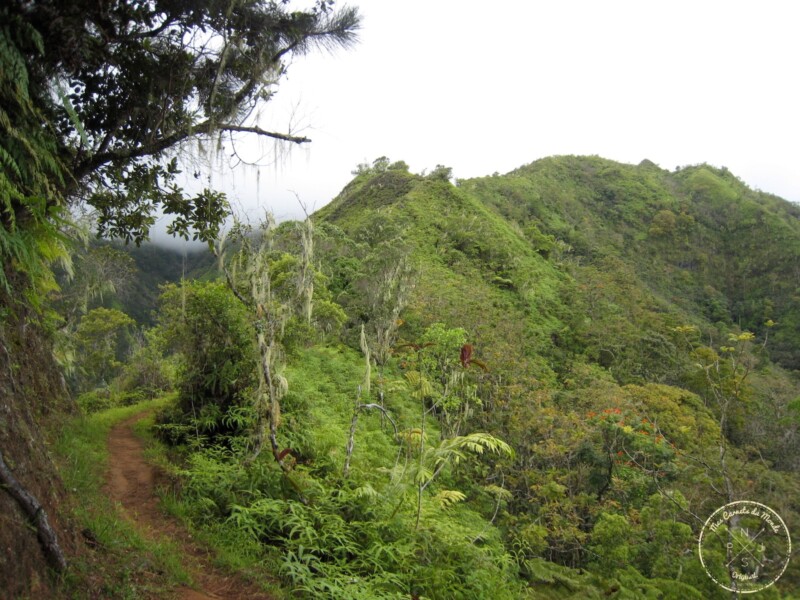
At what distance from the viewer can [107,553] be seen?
13.2 ft

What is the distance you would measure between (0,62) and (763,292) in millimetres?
52006

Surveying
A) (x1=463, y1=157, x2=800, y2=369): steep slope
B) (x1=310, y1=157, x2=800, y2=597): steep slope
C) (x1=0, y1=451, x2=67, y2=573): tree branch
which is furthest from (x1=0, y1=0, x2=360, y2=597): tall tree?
(x1=463, y1=157, x2=800, y2=369): steep slope

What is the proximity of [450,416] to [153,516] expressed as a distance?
9.18 m

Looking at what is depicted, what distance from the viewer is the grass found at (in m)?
3.50

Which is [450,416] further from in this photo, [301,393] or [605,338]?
[605,338]

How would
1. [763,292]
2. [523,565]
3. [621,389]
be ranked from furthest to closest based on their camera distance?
[763,292]
[621,389]
[523,565]

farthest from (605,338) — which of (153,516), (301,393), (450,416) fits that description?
(153,516)

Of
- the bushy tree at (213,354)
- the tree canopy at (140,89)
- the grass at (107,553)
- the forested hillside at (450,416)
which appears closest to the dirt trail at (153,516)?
the grass at (107,553)

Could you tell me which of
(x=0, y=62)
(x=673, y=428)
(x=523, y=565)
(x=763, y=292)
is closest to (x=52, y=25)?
(x=0, y=62)

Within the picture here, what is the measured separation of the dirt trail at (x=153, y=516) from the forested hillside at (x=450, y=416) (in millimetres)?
277

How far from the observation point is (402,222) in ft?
93.9

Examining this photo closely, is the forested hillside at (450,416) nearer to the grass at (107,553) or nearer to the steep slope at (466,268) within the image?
the steep slope at (466,268)

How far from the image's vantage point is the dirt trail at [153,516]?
15.2 ft

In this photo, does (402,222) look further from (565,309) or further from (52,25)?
(52,25)
